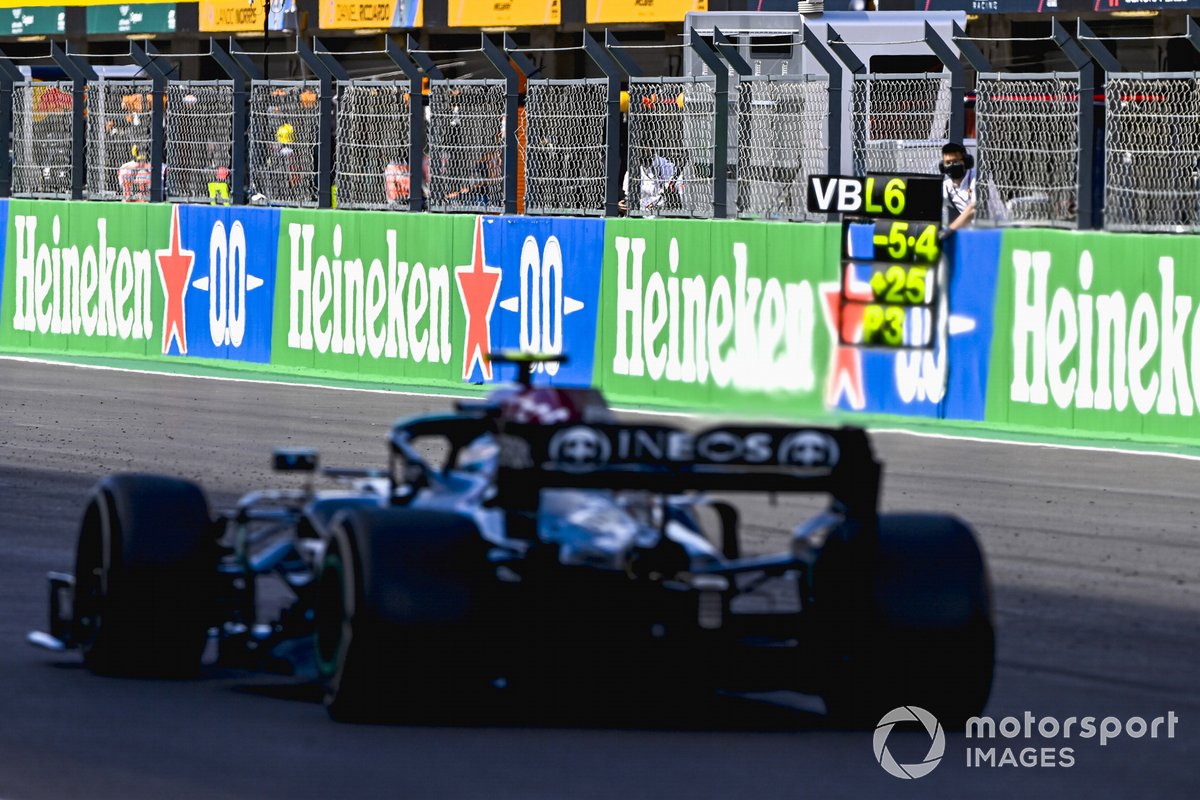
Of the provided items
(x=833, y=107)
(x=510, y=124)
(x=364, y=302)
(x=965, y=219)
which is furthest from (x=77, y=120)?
(x=965, y=219)

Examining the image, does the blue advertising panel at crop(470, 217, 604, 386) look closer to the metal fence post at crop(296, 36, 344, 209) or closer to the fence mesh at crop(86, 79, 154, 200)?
the metal fence post at crop(296, 36, 344, 209)

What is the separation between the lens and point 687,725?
7.25 meters

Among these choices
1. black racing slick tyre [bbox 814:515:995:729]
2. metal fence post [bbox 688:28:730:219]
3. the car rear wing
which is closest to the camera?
the car rear wing

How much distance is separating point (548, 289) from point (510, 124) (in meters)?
1.52

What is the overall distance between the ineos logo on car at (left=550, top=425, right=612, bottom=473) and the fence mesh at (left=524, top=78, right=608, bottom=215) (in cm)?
1348

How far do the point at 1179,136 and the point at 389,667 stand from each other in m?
10.9

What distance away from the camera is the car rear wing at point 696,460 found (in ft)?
22.3

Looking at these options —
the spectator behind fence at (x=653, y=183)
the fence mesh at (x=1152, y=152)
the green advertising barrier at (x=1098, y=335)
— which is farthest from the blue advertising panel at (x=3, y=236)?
the fence mesh at (x=1152, y=152)

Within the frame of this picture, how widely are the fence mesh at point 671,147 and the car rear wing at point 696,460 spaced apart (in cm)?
1285

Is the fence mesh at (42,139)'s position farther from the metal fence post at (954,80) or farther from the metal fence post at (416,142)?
the metal fence post at (954,80)

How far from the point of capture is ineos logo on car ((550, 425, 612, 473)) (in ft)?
22.3

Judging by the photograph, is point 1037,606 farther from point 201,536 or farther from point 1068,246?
point 1068,246

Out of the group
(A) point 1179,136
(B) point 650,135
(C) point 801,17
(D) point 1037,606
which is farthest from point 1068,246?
(C) point 801,17

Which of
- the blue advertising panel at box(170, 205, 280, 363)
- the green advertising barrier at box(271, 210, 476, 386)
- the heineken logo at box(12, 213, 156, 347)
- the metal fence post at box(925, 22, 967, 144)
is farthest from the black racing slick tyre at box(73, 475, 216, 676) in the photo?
the heineken logo at box(12, 213, 156, 347)
